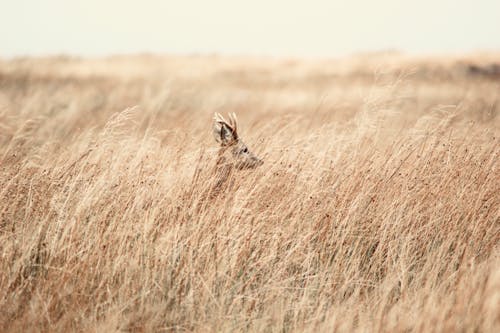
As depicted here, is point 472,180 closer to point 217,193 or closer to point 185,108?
point 217,193

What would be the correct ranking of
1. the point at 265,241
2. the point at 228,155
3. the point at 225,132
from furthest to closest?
the point at 225,132 < the point at 228,155 < the point at 265,241

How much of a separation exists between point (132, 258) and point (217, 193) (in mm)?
934

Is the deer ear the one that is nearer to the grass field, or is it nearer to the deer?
the deer

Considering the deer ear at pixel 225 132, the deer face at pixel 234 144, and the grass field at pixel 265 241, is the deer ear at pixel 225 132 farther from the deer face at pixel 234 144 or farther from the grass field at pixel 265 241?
the grass field at pixel 265 241

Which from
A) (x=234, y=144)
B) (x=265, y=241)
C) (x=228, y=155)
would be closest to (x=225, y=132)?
(x=234, y=144)

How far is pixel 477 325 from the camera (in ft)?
7.62

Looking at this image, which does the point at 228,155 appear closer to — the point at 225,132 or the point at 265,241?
the point at 225,132

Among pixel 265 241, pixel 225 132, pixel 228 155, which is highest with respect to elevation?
pixel 225 132

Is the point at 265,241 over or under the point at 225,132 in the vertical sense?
under

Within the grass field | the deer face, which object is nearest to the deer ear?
the deer face

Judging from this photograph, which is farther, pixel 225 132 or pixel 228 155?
pixel 225 132

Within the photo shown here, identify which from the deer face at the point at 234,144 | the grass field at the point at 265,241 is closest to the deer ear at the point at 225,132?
the deer face at the point at 234,144

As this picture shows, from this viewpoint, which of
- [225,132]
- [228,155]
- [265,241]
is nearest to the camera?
[265,241]

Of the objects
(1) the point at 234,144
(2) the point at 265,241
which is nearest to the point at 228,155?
(1) the point at 234,144
